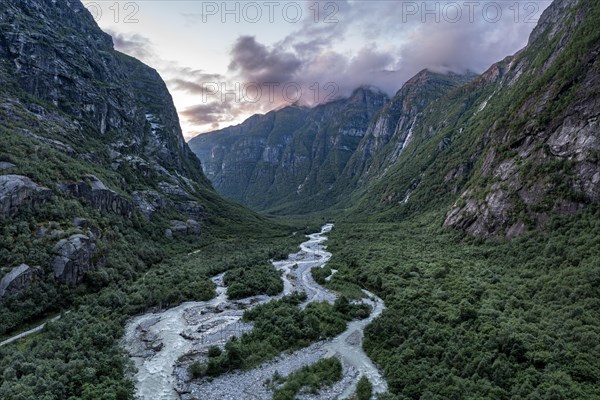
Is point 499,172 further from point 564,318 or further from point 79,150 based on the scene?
point 79,150

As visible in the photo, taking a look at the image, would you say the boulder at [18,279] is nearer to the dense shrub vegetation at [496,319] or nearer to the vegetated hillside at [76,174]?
the vegetated hillside at [76,174]

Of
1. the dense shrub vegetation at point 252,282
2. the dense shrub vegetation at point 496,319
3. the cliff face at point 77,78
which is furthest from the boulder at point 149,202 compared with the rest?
the dense shrub vegetation at point 496,319

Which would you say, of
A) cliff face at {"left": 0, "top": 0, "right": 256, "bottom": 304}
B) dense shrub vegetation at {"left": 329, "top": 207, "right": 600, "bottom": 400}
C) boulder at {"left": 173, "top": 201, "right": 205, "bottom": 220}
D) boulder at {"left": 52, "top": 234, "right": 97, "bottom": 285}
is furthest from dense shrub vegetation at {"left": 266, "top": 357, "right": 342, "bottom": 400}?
boulder at {"left": 173, "top": 201, "right": 205, "bottom": 220}

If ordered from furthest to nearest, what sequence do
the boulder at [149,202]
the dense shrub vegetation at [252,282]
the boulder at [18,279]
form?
the boulder at [149,202]
the dense shrub vegetation at [252,282]
the boulder at [18,279]

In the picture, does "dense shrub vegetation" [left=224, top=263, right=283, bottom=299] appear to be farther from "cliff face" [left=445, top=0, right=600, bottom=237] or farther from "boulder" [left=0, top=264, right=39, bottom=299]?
"cliff face" [left=445, top=0, right=600, bottom=237]

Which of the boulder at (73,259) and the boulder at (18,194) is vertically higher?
the boulder at (18,194)

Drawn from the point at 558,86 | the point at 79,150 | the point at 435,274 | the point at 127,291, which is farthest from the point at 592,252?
the point at 79,150
